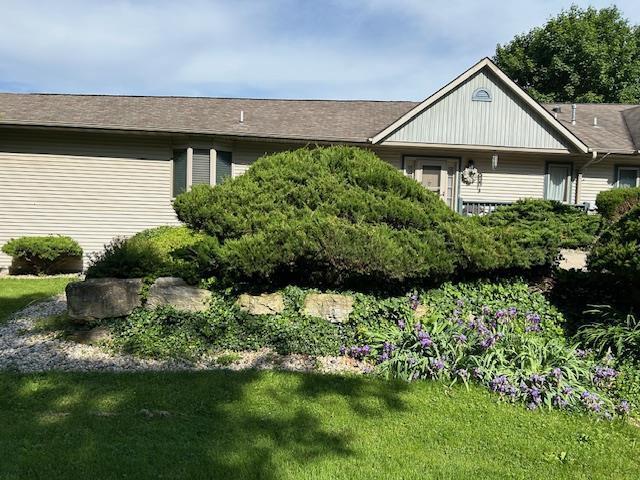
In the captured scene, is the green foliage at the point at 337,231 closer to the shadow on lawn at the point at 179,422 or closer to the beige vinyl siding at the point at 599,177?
the shadow on lawn at the point at 179,422

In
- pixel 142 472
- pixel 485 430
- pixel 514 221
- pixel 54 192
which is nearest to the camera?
pixel 142 472

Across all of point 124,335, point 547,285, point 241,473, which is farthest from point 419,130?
point 241,473

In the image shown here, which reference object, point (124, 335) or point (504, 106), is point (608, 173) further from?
point (124, 335)

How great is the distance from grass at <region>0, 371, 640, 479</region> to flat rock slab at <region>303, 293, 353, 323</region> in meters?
0.96

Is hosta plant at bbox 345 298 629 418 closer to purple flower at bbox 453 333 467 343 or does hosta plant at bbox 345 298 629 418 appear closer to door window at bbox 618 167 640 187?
purple flower at bbox 453 333 467 343

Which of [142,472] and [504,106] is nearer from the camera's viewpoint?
[142,472]

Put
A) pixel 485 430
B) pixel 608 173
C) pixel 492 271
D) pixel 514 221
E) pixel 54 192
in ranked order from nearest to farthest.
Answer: pixel 485 430, pixel 492 271, pixel 514 221, pixel 54 192, pixel 608 173

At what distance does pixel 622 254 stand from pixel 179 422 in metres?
4.41

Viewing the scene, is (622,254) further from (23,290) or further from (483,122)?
(23,290)

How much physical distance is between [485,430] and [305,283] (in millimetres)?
2676

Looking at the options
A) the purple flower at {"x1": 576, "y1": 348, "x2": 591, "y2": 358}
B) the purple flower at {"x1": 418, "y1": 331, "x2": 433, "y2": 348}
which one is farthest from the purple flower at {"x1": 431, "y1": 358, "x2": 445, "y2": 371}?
the purple flower at {"x1": 576, "y1": 348, "x2": 591, "y2": 358}

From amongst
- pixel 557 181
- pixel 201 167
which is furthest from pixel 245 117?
pixel 557 181

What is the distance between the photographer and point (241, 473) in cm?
308

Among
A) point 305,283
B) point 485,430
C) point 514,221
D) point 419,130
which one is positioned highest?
point 419,130
